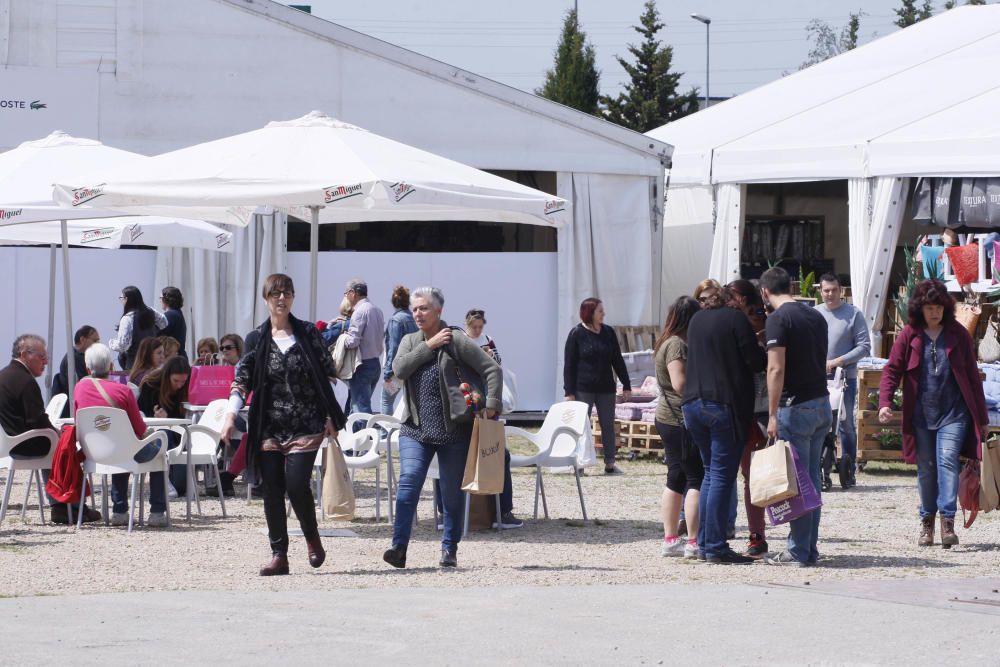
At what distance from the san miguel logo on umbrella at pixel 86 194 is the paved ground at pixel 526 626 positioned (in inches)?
134

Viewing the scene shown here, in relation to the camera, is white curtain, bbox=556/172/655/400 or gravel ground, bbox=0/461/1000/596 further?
white curtain, bbox=556/172/655/400

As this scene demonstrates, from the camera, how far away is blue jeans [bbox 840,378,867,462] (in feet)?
43.2

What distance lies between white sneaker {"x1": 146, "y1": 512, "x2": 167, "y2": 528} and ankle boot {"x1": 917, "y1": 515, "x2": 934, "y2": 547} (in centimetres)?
499

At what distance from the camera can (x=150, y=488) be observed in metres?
10.8

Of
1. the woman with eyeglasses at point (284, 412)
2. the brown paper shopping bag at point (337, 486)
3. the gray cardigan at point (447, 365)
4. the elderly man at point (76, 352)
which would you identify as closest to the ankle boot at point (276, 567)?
the woman with eyeglasses at point (284, 412)

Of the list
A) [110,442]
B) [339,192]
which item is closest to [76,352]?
[110,442]

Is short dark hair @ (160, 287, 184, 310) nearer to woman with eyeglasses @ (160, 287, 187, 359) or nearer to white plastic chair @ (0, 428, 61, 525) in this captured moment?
woman with eyeglasses @ (160, 287, 187, 359)

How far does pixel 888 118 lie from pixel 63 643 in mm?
15030

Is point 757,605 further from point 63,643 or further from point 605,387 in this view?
point 605,387

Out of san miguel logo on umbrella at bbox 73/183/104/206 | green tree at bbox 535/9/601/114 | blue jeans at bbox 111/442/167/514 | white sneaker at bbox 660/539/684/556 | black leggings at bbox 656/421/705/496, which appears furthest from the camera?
green tree at bbox 535/9/601/114

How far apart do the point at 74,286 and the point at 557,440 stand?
9.13 m

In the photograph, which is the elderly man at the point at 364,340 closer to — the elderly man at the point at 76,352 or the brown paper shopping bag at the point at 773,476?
the elderly man at the point at 76,352

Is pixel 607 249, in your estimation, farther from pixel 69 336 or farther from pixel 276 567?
pixel 276 567

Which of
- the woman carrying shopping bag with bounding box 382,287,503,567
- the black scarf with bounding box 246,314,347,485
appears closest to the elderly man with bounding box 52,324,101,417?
the black scarf with bounding box 246,314,347,485
